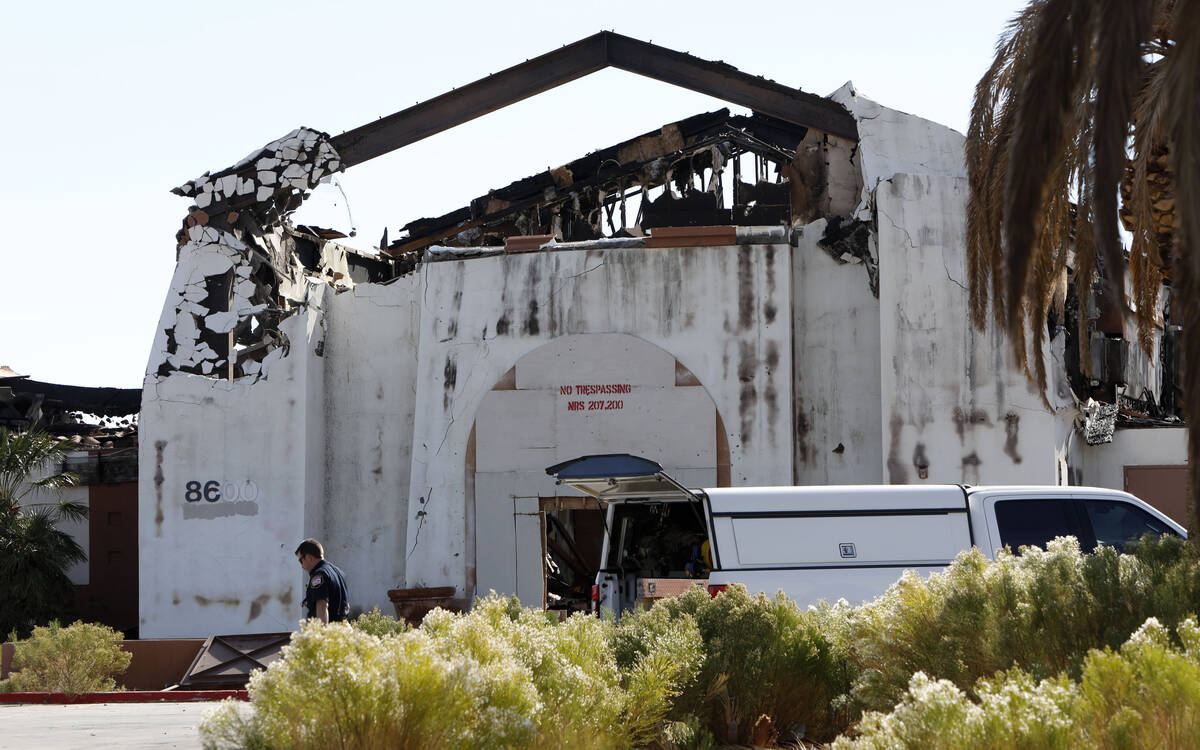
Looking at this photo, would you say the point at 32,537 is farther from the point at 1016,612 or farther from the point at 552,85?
the point at 1016,612

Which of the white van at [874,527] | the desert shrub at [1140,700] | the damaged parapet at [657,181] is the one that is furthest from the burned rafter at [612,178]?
the desert shrub at [1140,700]

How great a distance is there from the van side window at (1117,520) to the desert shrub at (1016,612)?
5.13 m

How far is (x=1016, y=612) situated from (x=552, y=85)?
19530 mm

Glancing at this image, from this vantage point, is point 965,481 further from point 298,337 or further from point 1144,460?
point 298,337

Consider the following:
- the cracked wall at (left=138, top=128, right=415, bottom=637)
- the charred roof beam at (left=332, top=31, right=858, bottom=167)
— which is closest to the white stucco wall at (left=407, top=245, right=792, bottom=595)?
the cracked wall at (left=138, top=128, right=415, bottom=637)

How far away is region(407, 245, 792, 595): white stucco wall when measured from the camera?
2180 centimetres

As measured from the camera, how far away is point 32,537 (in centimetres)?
2545

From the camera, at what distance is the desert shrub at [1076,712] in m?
4.94

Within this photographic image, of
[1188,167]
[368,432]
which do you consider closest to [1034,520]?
[1188,167]

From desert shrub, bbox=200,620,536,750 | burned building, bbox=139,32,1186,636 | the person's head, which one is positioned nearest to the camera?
desert shrub, bbox=200,620,536,750

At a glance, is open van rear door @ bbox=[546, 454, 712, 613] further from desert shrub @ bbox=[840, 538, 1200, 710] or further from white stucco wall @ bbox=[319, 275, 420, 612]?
white stucco wall @ bbox=[319, 275, 420, 612]

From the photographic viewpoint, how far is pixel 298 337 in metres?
23.5

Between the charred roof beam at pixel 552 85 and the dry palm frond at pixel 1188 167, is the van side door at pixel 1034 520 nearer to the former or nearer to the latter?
the dry palm frond at pixel 1188 167

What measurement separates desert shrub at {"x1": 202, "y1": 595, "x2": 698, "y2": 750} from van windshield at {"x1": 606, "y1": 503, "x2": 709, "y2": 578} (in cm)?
704
